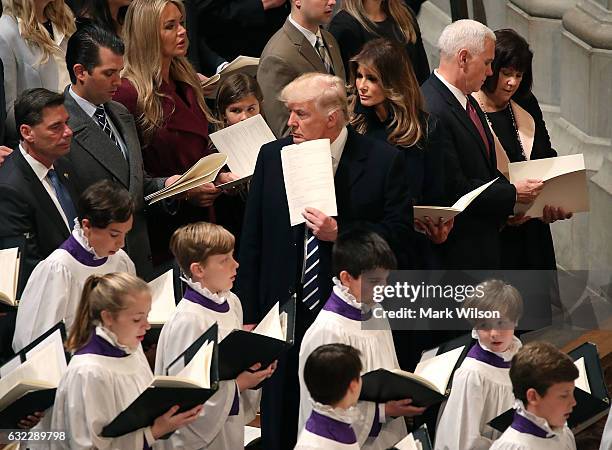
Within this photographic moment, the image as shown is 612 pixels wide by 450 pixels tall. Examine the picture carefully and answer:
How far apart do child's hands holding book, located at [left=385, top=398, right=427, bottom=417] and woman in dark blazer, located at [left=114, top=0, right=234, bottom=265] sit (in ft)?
5.49

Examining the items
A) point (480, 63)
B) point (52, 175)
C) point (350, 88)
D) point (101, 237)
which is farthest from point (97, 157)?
point (480, 63)

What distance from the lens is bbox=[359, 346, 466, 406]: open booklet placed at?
18.2 ft

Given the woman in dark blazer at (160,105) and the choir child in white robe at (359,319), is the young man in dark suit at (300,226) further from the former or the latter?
the woman in dark blazer at (160,105)

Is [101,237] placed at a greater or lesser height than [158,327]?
greater

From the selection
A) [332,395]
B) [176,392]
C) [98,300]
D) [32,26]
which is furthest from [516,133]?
[176,392]

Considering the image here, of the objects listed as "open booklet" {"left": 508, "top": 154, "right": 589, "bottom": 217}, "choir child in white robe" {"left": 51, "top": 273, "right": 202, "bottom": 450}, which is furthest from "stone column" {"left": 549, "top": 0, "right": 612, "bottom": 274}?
"choir child in white robe" {"left": 51, "top": 273, "right": 202, "bottom": 450}

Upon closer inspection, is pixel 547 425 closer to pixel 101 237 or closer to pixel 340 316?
pixel 340 316

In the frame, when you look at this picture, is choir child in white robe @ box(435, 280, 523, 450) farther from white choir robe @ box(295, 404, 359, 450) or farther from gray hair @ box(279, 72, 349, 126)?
gray hair @ box(279, 72, 349, 126)

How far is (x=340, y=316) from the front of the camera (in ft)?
19.4

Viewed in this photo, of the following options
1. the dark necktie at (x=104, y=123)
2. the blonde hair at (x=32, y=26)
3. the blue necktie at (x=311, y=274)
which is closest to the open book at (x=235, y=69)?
the blonde hair at (x=32, y=26)

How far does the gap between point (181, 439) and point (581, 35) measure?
4423mm

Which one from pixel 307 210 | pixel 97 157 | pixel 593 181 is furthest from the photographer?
pixel 593 181

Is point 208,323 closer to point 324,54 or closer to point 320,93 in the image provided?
point 320,93

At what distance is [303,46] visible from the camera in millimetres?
7594
